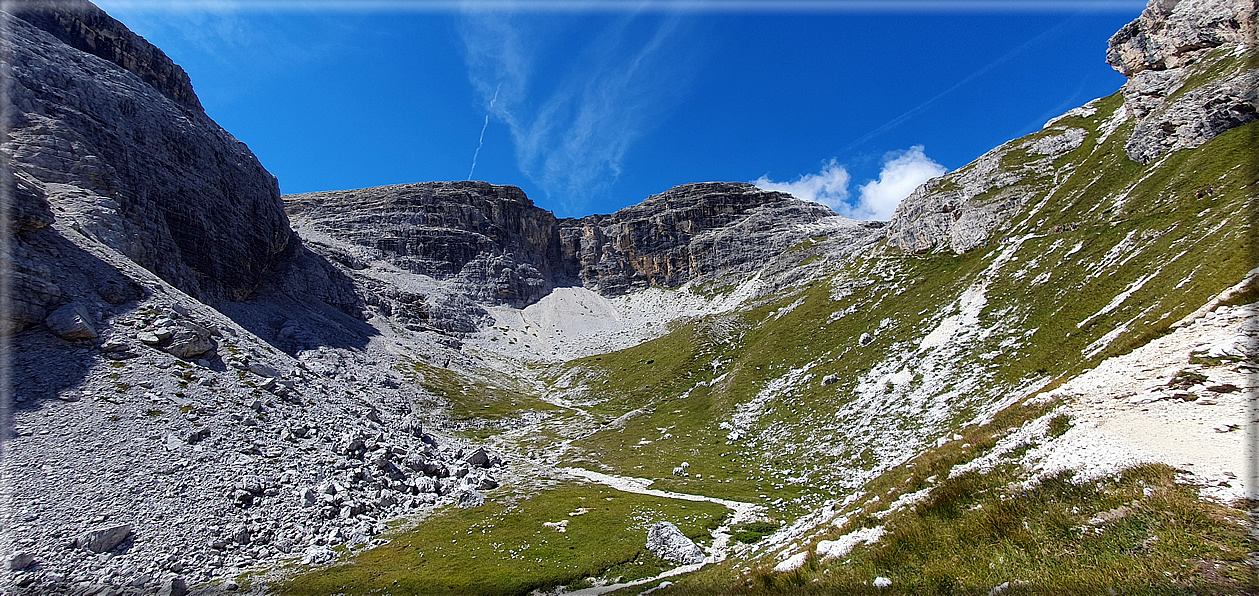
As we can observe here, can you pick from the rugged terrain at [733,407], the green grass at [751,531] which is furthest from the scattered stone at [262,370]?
the green grass at [751,531]

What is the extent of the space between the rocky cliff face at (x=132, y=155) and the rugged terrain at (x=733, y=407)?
25.4 inches

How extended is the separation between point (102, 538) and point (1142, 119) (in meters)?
113

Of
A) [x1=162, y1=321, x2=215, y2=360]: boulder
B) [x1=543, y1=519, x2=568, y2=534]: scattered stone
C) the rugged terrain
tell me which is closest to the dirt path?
the rugged terrain

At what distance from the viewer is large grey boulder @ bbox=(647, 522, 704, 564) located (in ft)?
100

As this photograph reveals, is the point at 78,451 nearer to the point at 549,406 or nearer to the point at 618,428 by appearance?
the point at 618,428

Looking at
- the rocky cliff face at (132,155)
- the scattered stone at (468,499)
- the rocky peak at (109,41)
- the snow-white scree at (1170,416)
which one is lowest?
the snow-white scree at (1170,416)

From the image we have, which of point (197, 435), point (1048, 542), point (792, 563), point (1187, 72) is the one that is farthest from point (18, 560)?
point (1187, 72)

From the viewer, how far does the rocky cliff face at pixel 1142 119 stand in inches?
2004

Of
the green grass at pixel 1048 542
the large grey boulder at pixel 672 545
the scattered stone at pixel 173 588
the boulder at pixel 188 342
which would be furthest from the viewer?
the boulder at pixel 188 342

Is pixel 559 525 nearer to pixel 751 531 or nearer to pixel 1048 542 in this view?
pixel 751 531

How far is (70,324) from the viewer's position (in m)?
42.4

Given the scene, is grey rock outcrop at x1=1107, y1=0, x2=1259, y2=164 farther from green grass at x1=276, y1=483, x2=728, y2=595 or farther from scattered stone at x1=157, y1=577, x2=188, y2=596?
scattered stone at x1=157, y1=577, x2=188, y2=596

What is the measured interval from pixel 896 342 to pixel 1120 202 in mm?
27574

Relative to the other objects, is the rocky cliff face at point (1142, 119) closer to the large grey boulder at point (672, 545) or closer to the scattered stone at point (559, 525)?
the large grey boulder at point (672, 545)
